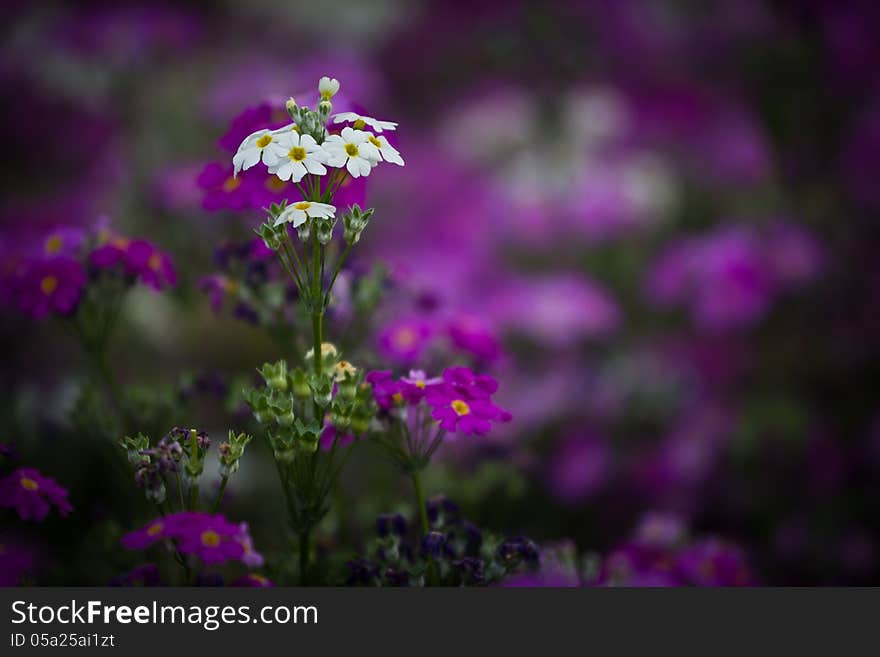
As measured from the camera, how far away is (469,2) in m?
1.99

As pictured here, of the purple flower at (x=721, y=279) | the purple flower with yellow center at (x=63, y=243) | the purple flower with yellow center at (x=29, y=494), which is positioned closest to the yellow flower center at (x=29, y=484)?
the purple flower with yellow center at (x=29, y=494)

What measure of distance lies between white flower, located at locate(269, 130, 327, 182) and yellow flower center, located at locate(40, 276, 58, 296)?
0.26 m

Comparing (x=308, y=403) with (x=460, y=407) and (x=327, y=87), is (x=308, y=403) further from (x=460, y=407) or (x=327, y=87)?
(x=327, y=87)

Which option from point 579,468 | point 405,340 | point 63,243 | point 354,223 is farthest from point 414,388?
point 579,468

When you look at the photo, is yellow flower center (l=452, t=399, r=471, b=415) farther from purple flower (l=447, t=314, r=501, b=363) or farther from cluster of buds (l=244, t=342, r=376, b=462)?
purple flower (l=447, t=314, r=501, b=363)

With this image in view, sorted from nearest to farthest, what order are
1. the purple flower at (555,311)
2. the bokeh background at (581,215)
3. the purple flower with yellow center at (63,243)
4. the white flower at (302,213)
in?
the white flower at (302,213), the purple flower with yellow center at (63,243), the bokeh background at (581,215), the purple flower at (555,311)

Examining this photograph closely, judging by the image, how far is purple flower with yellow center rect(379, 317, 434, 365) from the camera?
88cm

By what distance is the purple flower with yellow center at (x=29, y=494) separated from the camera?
651 mm

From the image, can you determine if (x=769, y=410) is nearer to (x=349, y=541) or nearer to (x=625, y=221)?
(x=625, y=221)

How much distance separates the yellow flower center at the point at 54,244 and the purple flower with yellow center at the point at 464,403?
14.5 inches

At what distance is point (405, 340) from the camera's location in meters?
0.90

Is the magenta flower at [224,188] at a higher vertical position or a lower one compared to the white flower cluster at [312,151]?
higher

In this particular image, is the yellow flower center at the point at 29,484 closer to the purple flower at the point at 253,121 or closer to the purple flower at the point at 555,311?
the purple flower at the point at 253,121

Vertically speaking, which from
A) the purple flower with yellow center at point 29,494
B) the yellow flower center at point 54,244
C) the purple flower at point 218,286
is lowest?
the purple flower with yellow center at point 29,494
